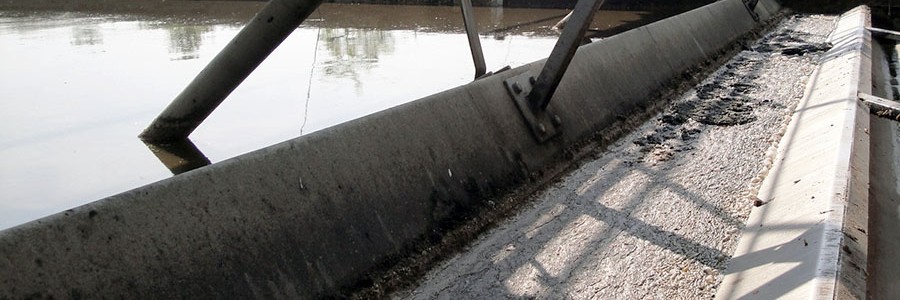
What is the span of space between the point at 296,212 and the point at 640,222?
1493 mm

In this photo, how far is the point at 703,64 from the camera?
7020 mm

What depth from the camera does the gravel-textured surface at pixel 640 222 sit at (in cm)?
258

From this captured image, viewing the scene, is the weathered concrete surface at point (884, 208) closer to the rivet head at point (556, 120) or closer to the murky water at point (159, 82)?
the rivet head at point (556, 120)

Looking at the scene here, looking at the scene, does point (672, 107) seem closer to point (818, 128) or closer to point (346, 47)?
point (818, 128)

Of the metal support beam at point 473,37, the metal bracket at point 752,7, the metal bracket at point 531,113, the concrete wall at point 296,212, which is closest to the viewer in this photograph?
the concrete wall at point 296,212

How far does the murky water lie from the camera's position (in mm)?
4031

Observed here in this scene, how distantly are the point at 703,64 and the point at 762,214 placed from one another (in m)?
4.21

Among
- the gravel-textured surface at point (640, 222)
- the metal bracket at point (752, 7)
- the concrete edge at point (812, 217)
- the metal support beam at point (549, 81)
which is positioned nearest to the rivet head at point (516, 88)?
the metal support beam at point (549, 81)

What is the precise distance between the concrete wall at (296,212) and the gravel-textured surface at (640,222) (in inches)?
9.6

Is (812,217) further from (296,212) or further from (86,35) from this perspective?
(86,35)

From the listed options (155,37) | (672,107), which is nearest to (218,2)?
(155,37)

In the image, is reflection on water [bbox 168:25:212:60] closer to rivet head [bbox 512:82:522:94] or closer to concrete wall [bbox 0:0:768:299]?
rivet head [bbox 512:82:522:94]

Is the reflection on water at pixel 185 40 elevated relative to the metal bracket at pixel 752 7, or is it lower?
elevated

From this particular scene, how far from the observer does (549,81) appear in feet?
12.4
